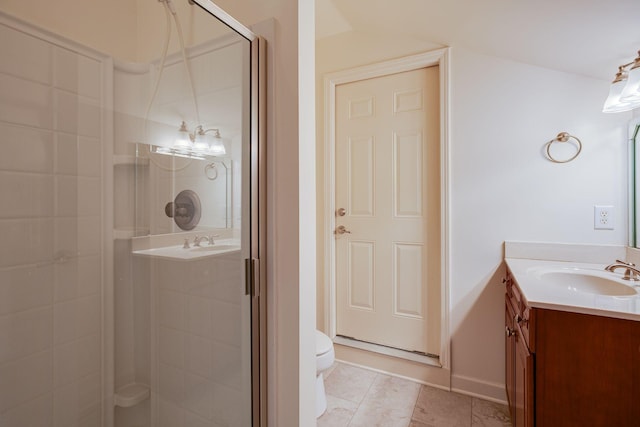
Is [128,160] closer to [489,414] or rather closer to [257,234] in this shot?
[257,234]

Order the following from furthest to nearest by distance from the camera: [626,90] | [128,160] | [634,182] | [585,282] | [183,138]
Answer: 1. [634,182]
2. [585,282]
3. [626,90]
4. [183,138]
5. [128,160]

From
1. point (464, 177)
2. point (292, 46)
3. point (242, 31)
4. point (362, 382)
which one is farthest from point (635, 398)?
A: point (242, 31)

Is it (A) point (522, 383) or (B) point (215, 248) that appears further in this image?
(A) point (522, 383)

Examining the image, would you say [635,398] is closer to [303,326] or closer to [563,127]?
[303,326]

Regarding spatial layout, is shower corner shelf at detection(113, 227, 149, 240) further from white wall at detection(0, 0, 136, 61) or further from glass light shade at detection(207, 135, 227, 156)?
white wall at detection(0, 0, 136, 61)

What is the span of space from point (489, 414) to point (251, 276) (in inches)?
65.4

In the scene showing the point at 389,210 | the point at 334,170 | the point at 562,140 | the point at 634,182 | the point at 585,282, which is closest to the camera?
the point at 585,282

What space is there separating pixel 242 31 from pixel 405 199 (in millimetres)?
1509

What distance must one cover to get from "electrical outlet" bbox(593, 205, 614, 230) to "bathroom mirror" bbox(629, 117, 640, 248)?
0.25 ft

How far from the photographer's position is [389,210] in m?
2.16

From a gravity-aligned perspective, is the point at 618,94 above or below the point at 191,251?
above

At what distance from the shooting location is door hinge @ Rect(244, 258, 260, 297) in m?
1.02

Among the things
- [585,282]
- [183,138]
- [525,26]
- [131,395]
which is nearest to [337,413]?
[131,395]

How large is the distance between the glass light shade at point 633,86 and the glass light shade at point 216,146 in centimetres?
169
